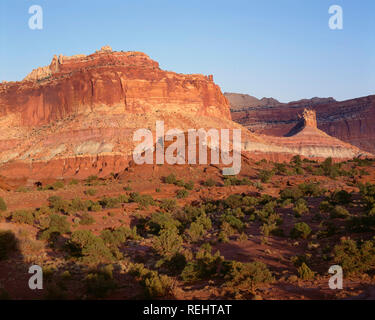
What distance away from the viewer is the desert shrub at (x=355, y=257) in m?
9.84

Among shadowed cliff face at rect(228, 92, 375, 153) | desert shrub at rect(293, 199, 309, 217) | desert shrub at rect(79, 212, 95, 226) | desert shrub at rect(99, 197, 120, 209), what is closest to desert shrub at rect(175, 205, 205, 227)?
desert shrub at rect(79, 212, 95, 226)

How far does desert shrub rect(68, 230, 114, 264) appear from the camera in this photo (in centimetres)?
1312

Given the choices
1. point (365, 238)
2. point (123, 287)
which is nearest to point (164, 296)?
point (123, 287)

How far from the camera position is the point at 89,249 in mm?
13477

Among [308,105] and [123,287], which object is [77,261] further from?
[308,105]

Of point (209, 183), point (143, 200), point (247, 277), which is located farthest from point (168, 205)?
point (247, 277)

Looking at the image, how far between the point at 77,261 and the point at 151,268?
2.49 metres

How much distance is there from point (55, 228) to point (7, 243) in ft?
11.0

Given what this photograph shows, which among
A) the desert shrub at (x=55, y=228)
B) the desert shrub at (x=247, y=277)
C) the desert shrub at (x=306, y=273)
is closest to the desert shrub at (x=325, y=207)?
the desert shrub at (x=306, y=273)

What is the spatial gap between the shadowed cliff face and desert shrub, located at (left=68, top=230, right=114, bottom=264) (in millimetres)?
91108

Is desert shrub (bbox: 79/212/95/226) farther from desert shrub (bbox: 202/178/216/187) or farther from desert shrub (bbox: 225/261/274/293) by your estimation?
desert shrub (bbox: 202/178/216/187)

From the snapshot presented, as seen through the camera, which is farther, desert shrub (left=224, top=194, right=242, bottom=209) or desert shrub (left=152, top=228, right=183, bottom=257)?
desert shrub (left=224, top=194, right=242, bottom=209)

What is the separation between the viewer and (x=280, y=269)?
11.1 meters
